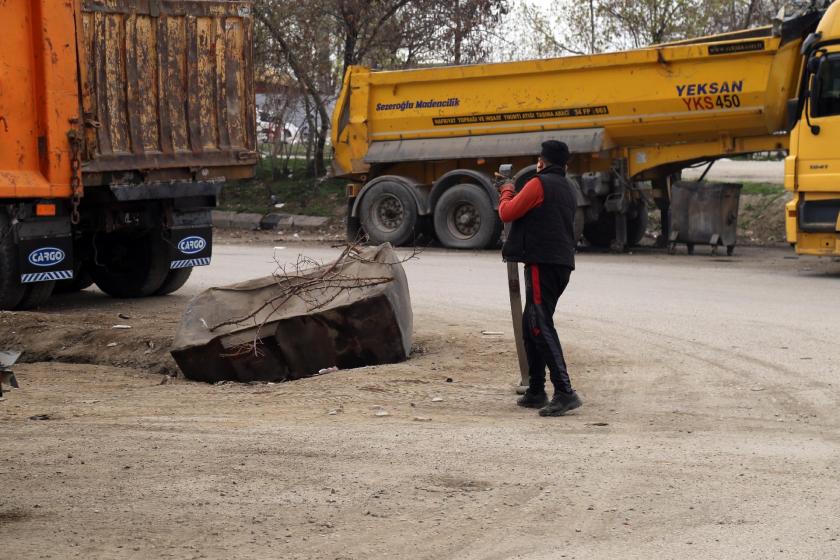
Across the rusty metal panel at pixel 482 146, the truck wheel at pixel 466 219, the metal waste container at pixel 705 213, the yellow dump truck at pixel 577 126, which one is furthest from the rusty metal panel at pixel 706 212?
the truck wheel at pixel 466 219

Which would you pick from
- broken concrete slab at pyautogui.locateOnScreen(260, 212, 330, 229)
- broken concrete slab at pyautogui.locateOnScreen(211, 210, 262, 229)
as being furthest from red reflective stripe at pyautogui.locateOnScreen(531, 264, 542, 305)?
broken concrete slab at pyautogui.locateOnScreen(211, 210, 262, 229)

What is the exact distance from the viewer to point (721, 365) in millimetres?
8914

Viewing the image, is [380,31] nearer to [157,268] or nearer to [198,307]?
[157,268]

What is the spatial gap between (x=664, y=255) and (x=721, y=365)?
9.43 metres

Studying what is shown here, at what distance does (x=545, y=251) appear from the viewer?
7.47 meters

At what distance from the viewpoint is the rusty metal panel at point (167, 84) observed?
12.0 metres

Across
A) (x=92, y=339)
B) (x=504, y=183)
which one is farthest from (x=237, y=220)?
(x=504, y=183)

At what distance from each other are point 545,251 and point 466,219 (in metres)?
12.1

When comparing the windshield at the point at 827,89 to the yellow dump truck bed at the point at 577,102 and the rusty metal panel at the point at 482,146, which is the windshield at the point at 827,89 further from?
the rusty metal panel at the point at 482,146

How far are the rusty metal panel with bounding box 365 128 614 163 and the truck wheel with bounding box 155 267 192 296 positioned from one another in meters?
6.48

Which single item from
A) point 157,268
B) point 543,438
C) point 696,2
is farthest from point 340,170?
point 543,438

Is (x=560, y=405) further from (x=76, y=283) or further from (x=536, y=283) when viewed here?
(x=76, y=283)

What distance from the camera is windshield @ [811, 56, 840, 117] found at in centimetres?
1459

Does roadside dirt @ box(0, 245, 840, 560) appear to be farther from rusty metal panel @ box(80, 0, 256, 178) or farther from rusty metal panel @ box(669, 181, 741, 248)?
rusty metal panel @ box(669, 181, 741, 248)
